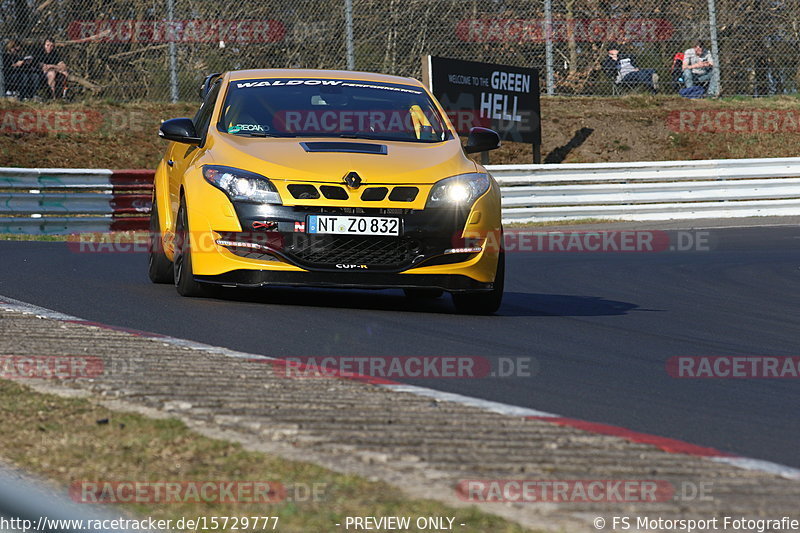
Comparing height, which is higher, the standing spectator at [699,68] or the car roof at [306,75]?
the car roof at [306,75]

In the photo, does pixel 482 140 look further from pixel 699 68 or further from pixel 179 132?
pixel 699 68

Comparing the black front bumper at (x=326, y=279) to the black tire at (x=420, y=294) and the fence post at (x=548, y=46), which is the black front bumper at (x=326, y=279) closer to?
the black tire at (x=420, y=294)

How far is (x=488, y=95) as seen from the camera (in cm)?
2219

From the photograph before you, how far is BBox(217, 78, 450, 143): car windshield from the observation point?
896 cm

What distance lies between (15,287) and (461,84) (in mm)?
13298

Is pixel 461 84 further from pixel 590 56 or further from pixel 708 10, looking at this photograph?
pixel 708 10

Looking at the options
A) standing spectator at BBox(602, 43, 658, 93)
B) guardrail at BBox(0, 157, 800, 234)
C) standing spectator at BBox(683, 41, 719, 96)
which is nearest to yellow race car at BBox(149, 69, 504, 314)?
guardrail at BBox(0, 157, 800, 234)

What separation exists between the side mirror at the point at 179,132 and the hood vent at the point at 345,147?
0.86 m

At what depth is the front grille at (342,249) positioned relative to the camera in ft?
26.3

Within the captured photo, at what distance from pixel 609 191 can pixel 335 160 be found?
1401 centimetres

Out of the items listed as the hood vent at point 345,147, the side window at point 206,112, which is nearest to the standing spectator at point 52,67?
the side window at point 206,112

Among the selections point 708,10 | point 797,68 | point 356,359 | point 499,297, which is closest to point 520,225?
point 708,10

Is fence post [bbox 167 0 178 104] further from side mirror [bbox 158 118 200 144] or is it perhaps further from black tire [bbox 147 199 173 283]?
side mirror [bbox 158 118 200 144]

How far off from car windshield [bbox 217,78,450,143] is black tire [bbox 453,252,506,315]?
3.62ft
